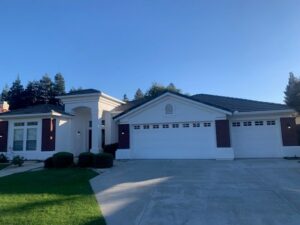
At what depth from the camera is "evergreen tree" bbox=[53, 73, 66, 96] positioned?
45.9 metres

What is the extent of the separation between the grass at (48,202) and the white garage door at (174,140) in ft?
27.7

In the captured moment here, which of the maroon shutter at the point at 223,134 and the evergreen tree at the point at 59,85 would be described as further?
the evergreen tree at the point at 59,85

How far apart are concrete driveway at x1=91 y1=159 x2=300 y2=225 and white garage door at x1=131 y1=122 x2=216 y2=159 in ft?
21.1

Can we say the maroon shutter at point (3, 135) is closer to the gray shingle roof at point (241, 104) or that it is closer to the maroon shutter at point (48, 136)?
the maroon shutter at point (48, 136)

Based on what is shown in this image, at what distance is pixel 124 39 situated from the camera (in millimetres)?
17516

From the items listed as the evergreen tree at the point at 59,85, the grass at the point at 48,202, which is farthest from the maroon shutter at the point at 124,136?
the evergreen tree at the point at 59,85

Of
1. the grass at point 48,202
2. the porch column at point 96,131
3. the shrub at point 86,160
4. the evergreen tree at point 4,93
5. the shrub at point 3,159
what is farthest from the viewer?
the evergreen tree at point 4,93

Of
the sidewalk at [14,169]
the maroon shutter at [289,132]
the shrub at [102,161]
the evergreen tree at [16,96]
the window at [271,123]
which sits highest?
the evergreen tree at [16,96]

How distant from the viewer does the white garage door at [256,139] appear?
16.6 metres

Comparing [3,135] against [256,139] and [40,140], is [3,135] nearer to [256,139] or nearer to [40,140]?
[40,140]

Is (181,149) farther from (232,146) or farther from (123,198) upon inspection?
(123,198)

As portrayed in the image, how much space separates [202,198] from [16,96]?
44383mm

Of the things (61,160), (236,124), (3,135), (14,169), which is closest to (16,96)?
(3,135)

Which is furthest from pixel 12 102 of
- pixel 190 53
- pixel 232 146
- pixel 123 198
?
pixel 123 198
